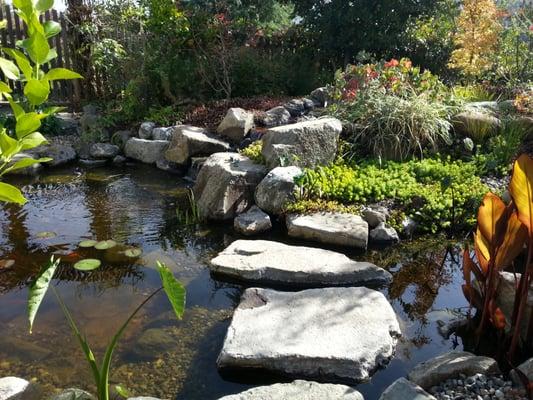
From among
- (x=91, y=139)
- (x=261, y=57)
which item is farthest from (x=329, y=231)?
(x=261, y=57)

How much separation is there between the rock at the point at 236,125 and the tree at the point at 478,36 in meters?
5.07

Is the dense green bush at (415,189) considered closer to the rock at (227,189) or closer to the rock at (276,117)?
the rock at (227,189)

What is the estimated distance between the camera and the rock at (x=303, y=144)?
600cm

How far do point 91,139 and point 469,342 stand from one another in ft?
23.6

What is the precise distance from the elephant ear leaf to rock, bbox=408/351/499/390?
90cm

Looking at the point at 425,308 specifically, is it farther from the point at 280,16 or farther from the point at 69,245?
the point at 280,16

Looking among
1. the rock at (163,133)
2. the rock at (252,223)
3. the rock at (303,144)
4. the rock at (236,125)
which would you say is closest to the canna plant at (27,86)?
the rock at (252,223)

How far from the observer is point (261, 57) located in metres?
10.6

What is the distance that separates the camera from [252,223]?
5.42 meters

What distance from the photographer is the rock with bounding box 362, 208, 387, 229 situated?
528 centimetres

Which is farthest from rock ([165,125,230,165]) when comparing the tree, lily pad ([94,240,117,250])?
→ the tree

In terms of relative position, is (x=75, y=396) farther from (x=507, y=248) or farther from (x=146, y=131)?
(x=146, y=131)

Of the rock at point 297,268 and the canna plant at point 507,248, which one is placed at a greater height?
the canna plant at point 507,248

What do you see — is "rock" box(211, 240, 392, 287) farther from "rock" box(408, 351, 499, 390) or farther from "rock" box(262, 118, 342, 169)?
"rock" box(262, 118, 342, 169)
